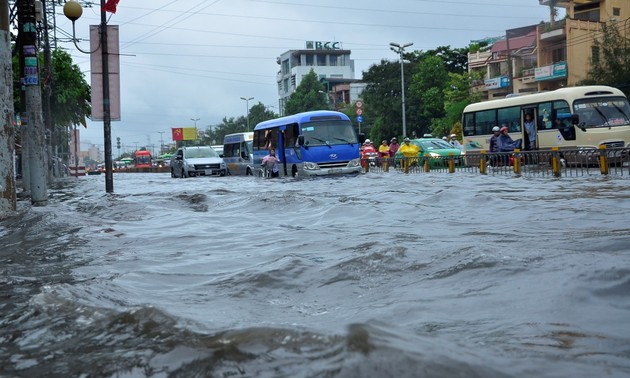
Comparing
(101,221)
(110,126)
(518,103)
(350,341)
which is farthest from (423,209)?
(518,103)

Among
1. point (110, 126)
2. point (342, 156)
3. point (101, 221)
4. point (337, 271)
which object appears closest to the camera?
point (337, 271)

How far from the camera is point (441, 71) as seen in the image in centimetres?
6319

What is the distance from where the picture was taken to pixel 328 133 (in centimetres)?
2561

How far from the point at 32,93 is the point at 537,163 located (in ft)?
39.2

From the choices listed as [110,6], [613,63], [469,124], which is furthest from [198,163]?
[613,63]

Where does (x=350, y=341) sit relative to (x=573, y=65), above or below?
below

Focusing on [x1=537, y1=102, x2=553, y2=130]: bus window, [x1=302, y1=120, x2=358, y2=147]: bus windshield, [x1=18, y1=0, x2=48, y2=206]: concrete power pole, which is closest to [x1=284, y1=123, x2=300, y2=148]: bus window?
[x1=302, y1=120, x2=358, y2=147]: bus windshield

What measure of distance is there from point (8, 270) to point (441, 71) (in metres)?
58.8

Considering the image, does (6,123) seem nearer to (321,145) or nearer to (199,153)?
(321,145)

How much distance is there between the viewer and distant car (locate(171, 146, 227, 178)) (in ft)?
114

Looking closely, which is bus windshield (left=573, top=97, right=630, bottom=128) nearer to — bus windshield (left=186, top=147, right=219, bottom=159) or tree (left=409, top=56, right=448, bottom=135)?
bus windshield (left=186, top=147, right=219, bottom=159)

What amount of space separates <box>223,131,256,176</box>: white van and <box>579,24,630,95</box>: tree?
19296 millimetres

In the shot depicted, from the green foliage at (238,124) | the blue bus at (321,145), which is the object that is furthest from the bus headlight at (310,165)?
the green foliage at (238,124)

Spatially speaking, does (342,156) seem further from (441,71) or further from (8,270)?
(441,71)
